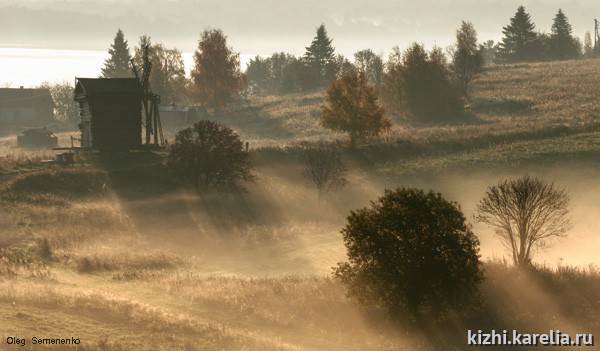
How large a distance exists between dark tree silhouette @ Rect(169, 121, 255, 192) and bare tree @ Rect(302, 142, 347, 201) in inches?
185

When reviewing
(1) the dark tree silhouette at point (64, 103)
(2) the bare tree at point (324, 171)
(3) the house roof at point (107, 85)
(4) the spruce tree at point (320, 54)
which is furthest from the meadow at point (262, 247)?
(4) the spruce tree at point (320, 54)

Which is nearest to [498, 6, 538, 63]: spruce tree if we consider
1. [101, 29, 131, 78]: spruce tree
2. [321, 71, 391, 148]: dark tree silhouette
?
[101, 29, 131, 78]: spruce tree

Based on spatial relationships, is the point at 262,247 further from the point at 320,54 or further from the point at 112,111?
the point at 320,54

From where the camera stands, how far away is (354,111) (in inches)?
2685

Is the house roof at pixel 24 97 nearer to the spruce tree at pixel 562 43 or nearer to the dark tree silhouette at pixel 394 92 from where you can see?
the dark tree silhouette at pixel 394 92

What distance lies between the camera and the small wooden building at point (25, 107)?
121m

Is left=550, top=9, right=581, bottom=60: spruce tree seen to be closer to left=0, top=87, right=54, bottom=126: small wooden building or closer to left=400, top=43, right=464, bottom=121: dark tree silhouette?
left=400, top=43, right=464, bottom=121: dark tree silhouette

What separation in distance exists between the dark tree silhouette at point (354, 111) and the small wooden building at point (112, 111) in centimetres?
1608

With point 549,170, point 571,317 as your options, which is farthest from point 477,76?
point 571,317

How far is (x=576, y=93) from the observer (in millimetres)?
98438

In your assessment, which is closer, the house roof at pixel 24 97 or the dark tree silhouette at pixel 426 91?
the dark tree silhouette at pixel 426 91

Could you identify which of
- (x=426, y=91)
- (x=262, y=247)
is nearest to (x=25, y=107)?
(x=426, y=91)

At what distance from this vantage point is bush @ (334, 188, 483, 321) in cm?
2748

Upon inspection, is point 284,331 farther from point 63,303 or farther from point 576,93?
point 576,93
